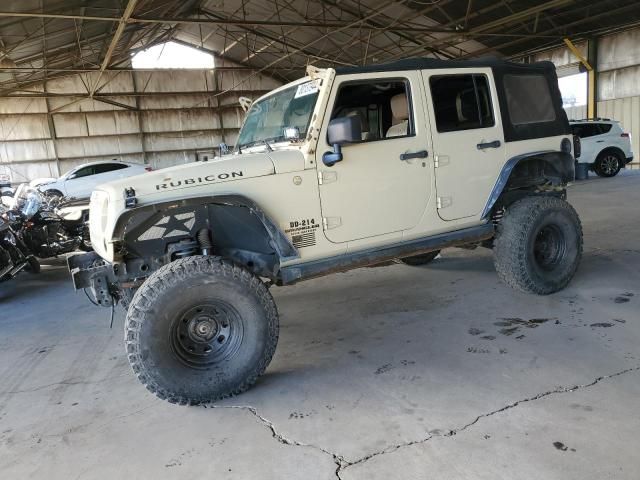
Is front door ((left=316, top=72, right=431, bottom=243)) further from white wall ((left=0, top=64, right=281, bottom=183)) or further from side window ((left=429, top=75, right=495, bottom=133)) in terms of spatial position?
white wall ((left=0, top=64, right=281, bottom=183))

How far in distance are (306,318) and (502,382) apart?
76.2 inches

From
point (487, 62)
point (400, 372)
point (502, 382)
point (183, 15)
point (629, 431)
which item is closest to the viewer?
point (629, 431)

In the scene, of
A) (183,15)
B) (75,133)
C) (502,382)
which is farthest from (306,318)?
(75,133)

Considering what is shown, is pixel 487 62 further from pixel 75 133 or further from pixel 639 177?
pixel 75 133

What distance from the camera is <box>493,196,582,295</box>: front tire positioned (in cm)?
424

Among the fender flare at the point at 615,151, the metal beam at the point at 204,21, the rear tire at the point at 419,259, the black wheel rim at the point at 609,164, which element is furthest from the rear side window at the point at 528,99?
the black wheel rim at the point at 609,164

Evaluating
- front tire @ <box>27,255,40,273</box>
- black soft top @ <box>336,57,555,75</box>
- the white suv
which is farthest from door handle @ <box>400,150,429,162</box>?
the white suv

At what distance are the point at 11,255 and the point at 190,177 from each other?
4.56 m

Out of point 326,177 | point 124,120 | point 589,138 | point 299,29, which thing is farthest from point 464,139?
point 124,120

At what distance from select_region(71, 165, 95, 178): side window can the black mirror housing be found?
1429 cm

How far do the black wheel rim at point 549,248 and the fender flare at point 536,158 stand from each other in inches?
19.7

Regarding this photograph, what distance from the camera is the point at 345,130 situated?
3121mm

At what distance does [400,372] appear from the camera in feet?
10.6

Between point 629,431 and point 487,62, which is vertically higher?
point 487,62
